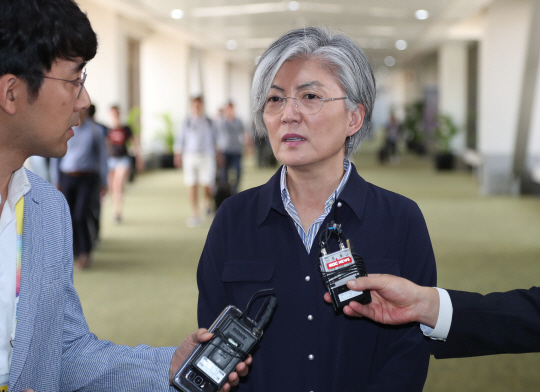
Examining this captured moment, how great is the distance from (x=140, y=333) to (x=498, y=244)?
469 centimetres

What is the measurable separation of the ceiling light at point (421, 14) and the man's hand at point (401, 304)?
39.8 feet

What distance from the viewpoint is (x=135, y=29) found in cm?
1558

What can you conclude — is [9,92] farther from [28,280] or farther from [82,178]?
[82,178]

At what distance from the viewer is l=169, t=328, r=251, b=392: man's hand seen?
138 centimetres

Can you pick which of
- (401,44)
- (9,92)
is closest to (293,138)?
(9,92)

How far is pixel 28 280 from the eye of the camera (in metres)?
1.35

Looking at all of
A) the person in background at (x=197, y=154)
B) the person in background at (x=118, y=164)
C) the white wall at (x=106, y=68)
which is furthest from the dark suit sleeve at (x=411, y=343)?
the white wall at (x=106, y=68)

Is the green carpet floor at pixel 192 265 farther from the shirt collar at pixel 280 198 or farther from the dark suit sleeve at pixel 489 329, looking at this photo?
the shirt collar at pixel 280 198

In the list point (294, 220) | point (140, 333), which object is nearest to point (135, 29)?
point (140, 333)

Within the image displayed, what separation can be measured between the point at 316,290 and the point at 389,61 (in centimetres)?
2621

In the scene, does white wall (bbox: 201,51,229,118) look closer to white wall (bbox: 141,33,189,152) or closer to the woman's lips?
white wall (bbox: 141,33,189,152)

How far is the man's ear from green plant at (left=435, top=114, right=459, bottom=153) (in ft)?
53.7

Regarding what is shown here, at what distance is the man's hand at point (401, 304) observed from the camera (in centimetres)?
148

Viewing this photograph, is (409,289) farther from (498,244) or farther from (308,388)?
(498,244)
